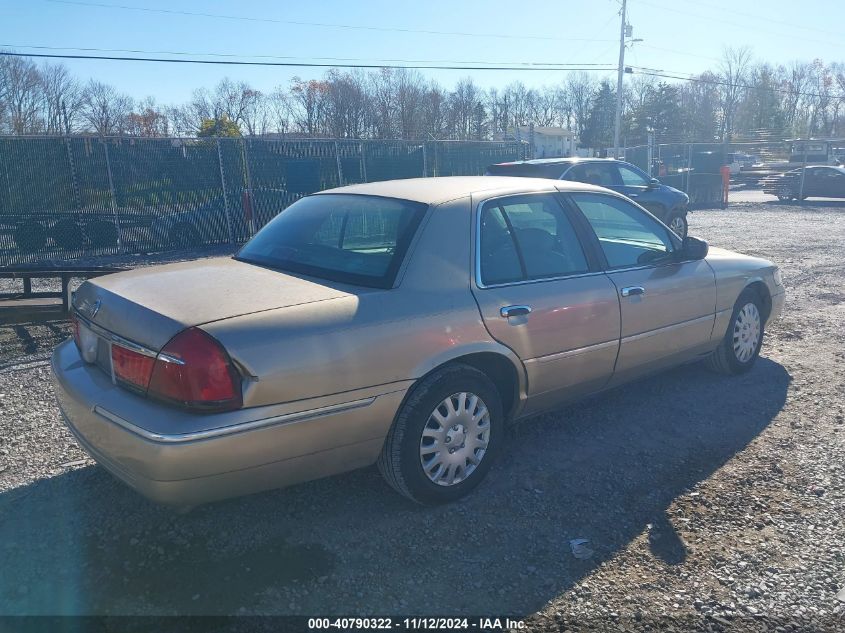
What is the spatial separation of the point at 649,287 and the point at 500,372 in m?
1.35

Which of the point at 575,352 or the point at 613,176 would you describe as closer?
the point at 575,352

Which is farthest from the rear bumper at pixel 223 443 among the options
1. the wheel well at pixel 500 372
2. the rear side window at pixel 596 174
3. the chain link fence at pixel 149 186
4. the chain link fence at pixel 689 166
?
the chain link fence at pixel 689 166

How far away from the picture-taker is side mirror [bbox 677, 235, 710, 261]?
4957 mm

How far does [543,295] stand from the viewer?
394 cm

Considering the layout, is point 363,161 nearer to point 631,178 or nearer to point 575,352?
point 631,178

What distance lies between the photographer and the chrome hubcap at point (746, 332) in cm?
551

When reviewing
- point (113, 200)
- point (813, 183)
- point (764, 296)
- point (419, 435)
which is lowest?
point (813, 183)

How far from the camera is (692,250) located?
4980mm

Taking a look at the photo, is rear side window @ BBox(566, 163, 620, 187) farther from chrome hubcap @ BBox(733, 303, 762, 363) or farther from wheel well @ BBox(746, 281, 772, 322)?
chrome hubcap @ BBox(733, 303, 762, 363)

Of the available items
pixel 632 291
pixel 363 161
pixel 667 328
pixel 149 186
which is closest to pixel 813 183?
pixel 363 161

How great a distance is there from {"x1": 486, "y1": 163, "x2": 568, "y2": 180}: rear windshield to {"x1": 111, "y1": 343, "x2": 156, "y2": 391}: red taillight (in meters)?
9.95

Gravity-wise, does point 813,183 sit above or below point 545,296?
below

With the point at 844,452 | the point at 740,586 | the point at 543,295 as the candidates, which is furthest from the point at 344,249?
the point at 844,452

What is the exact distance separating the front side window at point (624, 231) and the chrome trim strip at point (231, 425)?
6.90 ft
